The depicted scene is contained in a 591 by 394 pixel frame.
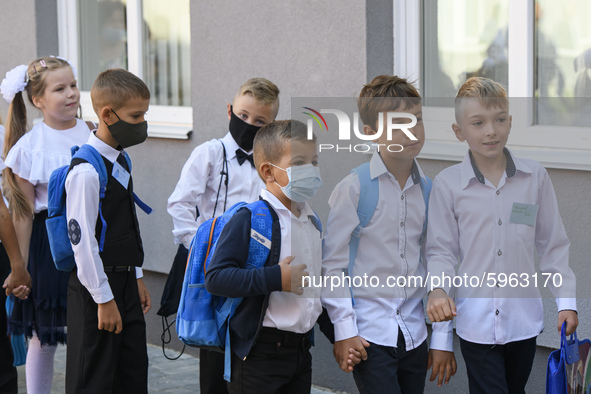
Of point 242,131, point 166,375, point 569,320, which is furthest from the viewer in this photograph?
point 166,375

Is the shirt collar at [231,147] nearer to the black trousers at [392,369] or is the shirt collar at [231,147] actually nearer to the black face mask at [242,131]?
the black face mask at [242,131]

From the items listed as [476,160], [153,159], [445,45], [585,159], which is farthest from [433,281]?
[153,159]

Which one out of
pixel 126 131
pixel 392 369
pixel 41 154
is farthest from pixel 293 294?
pixel 41 154

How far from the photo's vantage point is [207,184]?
4188mm

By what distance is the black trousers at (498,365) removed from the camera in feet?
10.0

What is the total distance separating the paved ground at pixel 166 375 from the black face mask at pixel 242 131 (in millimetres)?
1854

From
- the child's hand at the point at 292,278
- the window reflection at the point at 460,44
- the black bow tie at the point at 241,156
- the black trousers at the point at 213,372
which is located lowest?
the black trousers at the point at 213,372

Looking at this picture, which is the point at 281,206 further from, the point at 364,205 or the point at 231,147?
the point at 231,147

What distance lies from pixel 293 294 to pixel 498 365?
2.71 ft

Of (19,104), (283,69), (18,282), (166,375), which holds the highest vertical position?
(283,69)

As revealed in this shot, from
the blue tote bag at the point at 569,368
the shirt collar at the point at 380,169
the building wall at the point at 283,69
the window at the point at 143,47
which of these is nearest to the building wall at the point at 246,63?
the building wall at the point at 283,69

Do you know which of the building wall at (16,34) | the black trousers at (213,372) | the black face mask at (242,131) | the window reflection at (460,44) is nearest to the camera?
the black trousers at (213,372)

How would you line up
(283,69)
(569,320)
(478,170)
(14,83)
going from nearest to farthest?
1. (569,320)
2. (478,170)
3. (14,83)
4. (283,69)

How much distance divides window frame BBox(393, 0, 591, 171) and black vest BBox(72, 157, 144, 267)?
1690 millimetres
